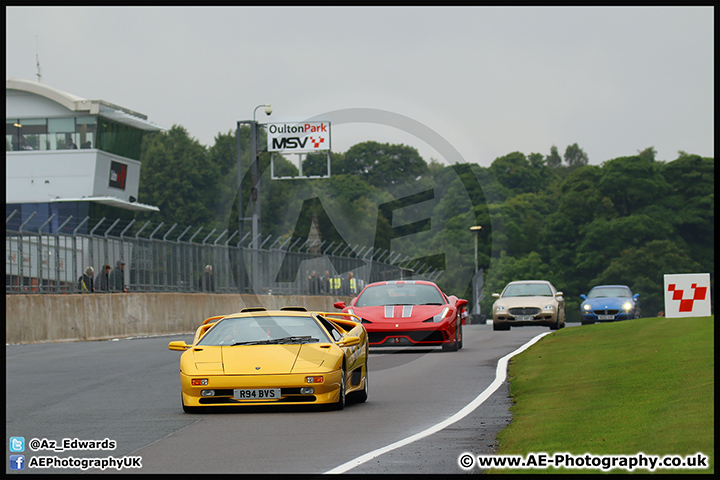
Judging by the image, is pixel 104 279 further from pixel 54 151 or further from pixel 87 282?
pixel 54 151

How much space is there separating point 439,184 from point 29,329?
33.3 meters

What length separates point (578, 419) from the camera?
408 inches

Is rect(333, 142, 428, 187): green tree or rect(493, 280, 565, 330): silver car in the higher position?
rect(333, 142, 428, 187): green tree

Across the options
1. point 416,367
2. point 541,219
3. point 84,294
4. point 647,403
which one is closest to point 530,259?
point 541,219

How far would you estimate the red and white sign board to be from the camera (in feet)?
75.6

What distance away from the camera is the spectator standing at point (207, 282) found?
3684 cm

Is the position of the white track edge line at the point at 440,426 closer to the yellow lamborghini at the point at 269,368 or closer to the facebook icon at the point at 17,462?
the yellow lamborghini at the point at 269,368

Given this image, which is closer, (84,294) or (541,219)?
(84,294)

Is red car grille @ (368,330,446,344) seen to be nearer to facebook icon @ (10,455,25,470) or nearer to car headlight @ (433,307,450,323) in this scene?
car headlight @ (433,307,450,323)

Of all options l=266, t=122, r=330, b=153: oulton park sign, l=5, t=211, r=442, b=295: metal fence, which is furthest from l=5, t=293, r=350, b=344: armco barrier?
l=266, t=122, r=330, b=153: oulton park sign

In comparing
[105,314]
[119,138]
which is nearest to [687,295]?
[105,314]

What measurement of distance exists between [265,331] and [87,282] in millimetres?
17146

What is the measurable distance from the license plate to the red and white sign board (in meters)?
13.3

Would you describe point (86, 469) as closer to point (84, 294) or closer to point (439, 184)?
point (84, 294)
